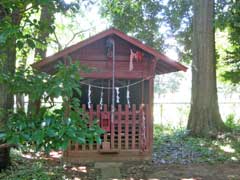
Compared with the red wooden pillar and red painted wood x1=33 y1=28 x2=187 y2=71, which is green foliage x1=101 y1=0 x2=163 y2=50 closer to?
the red wooden pillar

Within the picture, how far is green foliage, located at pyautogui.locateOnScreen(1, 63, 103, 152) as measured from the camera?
2.59 meters

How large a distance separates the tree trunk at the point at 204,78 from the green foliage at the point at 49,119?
709 centimetres

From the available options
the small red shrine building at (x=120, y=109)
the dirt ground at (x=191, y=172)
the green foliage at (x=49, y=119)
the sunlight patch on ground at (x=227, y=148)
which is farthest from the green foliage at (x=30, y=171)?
the sunlight patch on ground at (x=227, y=148)

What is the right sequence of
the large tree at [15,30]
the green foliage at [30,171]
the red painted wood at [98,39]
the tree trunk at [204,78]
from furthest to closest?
the tree trunk at [204,78] → the red painted wood at [98,39] → the green foliage at [30,171] → the large tree at [15,30]

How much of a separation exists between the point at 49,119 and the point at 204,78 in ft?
25.7

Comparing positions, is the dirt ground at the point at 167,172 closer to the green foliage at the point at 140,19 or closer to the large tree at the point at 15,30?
the large tree at the point at 15,30

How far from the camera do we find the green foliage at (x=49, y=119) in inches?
102

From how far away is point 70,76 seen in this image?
3029 millimetres

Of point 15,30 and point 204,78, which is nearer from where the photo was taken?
point 15,30

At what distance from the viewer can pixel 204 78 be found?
32.4 ft

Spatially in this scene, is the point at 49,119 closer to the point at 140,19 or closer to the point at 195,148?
the point at 195,148

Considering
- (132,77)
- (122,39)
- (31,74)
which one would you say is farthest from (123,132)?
(31,74)

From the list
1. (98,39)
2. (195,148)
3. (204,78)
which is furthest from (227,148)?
(98,39)

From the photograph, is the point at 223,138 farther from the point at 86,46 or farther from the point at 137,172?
the point at 86,46
